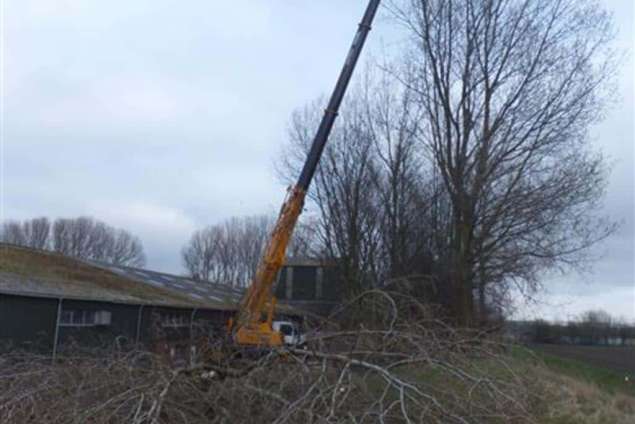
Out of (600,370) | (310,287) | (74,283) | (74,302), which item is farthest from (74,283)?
(600,370)

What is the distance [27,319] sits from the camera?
873 inches

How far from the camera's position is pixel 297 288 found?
36.2 meters

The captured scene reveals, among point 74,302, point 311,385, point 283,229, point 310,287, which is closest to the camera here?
point 311,385

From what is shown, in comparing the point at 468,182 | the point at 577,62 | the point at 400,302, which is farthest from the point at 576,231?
the point at 400,302

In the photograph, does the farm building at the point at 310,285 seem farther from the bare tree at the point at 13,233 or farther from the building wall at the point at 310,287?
the bare tree at the point at 13,233

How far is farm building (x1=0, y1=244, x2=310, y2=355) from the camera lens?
857 inches

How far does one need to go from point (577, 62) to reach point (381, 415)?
18514 mm

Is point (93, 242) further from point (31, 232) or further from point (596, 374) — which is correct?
point (596, 374)

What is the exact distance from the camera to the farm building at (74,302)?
2177 centimetres

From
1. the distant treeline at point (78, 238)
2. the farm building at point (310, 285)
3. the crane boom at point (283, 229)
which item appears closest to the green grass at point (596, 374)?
the farm building at point (310, 285)

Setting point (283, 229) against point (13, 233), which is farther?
point (13, 233)

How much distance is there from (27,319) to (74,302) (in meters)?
2.05

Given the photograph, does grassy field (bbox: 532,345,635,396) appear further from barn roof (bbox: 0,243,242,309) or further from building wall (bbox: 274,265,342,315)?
barn roof (bbox: 0,243,242,309)

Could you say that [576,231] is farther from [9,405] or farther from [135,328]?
[9,405]
